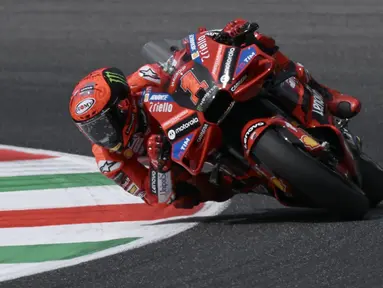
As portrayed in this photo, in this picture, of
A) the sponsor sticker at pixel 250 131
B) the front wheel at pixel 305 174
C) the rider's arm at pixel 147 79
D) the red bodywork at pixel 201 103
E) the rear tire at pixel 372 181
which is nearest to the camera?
the front wheel at pixel 305 174

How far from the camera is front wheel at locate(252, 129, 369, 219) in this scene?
22.6 ft

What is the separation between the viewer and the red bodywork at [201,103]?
720cm

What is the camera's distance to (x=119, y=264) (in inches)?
257

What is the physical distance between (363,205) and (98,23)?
9.75 m

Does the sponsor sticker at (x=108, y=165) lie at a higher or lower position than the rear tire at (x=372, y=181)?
higher

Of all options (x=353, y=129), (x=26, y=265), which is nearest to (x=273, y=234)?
(x=26, y=265)

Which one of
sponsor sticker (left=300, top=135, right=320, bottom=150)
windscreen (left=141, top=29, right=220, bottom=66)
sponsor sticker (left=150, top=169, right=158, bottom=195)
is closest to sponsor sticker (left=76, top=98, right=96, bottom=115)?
sponsor sticker (left=150, top=169, right=158, bottom=195)

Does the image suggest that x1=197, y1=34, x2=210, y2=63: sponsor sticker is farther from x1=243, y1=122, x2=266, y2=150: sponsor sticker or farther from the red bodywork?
x1=243, y1=122, x2=266, y2=150: sponsor sticker

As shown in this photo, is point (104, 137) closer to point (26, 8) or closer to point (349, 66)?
point (349, 66)

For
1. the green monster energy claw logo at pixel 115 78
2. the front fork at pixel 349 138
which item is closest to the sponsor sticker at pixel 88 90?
the green monster energy claw logo at pixel 115 78

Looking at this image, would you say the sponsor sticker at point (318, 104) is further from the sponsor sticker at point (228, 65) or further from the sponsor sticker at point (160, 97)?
the sponsor sticker at point (160, 97)

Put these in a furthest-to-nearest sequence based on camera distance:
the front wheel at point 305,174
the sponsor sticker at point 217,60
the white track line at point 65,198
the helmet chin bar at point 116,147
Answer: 1. the white track line at point 65,198
2. the helmet chin bar at point 116,147
3. the sponsor sticker at point 217,60
4. the front wheel at point 305,174

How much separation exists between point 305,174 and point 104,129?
1.30m

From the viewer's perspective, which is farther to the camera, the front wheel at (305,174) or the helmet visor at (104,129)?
the helmet visor at (104,129)
